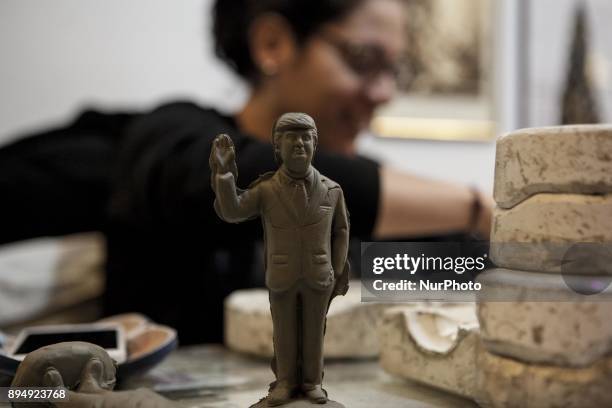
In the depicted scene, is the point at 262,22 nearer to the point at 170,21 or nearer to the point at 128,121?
the point at 128,121

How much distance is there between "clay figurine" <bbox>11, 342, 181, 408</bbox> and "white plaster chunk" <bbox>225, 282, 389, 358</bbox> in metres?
0.32

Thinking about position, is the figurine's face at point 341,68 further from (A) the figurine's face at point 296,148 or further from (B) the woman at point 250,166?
(A) the figurine's face at point 296,148

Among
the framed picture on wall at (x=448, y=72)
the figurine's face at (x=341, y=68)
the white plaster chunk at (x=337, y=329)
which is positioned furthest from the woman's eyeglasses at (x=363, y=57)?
the framed picture on wall at (x=448, y=72)

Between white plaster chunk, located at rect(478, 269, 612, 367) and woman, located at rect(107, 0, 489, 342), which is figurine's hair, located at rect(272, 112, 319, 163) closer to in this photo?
white plaster chunk, located at rect(478, 269, 612, 367)

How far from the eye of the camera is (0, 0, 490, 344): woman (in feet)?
3.99

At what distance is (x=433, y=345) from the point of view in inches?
31.4

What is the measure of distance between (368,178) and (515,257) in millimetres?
581

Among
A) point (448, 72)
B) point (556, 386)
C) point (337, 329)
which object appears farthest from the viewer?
point (448, 72)

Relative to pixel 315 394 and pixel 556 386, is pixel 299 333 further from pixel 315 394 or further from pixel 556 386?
pixel 556 386

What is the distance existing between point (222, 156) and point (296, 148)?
70mm

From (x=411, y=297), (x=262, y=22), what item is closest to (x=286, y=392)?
(x=411, y=297)

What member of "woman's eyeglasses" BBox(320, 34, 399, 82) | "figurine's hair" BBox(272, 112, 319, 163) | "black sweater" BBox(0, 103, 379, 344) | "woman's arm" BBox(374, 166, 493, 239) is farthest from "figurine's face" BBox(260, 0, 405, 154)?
"figurine's hair" BBox(272, 112, 319, 163)

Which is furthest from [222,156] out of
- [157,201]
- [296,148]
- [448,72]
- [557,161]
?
[448,72]

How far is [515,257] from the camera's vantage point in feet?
2.07
